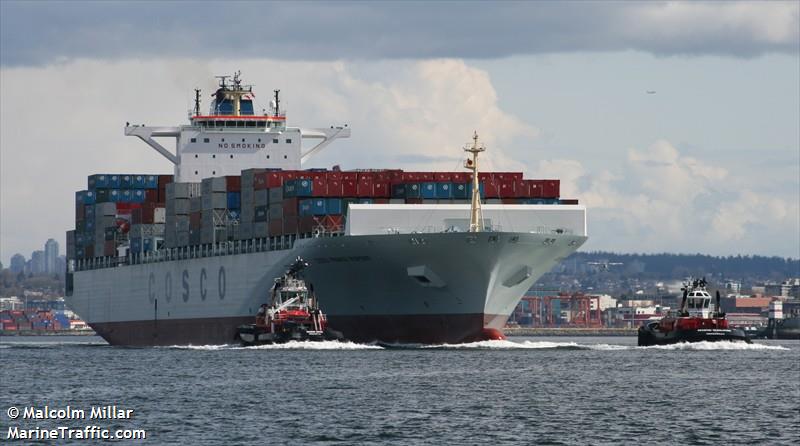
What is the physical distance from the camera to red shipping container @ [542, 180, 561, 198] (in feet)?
300

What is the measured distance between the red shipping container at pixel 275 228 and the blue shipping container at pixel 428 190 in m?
7.78

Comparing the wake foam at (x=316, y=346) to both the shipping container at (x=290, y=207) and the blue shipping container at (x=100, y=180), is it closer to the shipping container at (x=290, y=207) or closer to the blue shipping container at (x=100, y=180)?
the shipping container at (x=290, y=207)

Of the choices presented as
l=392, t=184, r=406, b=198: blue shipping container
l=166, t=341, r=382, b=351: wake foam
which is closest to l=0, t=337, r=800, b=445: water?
l=166, t=341, r=382, b=351: wake foam

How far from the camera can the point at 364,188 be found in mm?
89000

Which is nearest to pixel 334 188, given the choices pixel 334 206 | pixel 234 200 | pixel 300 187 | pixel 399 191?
pixel 334 206

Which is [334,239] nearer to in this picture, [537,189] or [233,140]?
[537,189]

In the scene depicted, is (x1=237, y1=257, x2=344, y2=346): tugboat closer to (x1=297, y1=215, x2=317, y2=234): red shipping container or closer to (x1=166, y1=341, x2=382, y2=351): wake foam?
(x1=166, y1=341, x2=382, y2=351): wake foam

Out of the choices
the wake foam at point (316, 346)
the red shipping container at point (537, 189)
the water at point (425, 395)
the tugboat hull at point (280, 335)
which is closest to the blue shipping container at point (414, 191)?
the red shipping container at point (537, 189)

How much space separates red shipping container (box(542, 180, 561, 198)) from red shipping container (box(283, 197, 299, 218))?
1295 cm

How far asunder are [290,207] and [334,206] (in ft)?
7.75

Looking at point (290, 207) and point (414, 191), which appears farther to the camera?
point (290, 207)

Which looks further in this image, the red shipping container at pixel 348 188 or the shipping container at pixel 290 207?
the shipping container at pixel 290 207

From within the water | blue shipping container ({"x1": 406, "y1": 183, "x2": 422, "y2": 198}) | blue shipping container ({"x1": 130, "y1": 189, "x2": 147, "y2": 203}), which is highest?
blue shipping container ({"x1": 130, "y1": 189, "x2": 147, "y2": 203})

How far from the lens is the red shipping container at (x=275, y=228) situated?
90812 mm
